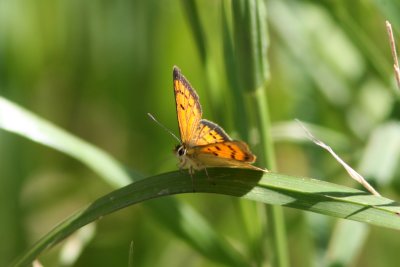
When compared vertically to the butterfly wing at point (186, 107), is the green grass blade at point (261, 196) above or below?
below

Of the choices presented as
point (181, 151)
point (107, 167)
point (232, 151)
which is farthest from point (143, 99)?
point (232, 151)

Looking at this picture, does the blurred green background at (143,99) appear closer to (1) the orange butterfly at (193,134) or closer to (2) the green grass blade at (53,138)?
(2) the green grass blade at (53,138)

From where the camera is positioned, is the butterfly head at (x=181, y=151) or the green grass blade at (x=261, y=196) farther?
the butterfly head at (x=181, y=151)

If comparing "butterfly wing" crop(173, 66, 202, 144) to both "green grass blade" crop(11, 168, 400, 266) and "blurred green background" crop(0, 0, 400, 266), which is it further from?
"blurred green background" crop(0, 0, 400, 266)

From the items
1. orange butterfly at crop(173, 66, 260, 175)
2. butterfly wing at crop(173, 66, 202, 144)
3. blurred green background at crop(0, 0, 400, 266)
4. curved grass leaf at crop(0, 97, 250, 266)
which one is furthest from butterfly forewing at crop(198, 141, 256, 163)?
blurred green background at crop(0, 0, 400, 266)

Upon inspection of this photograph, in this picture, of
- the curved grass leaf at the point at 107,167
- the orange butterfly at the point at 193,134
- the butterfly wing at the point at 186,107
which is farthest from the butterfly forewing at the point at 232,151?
the curved grass leaf at the point at 107,167

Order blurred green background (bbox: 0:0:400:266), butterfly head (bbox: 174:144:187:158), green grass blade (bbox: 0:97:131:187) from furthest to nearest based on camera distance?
blurred green background (bbox: 0:0:400:266) → green grass blade (bbox: 0:97:131:187) → butterfly head (bbox: 174:144:187:158)
